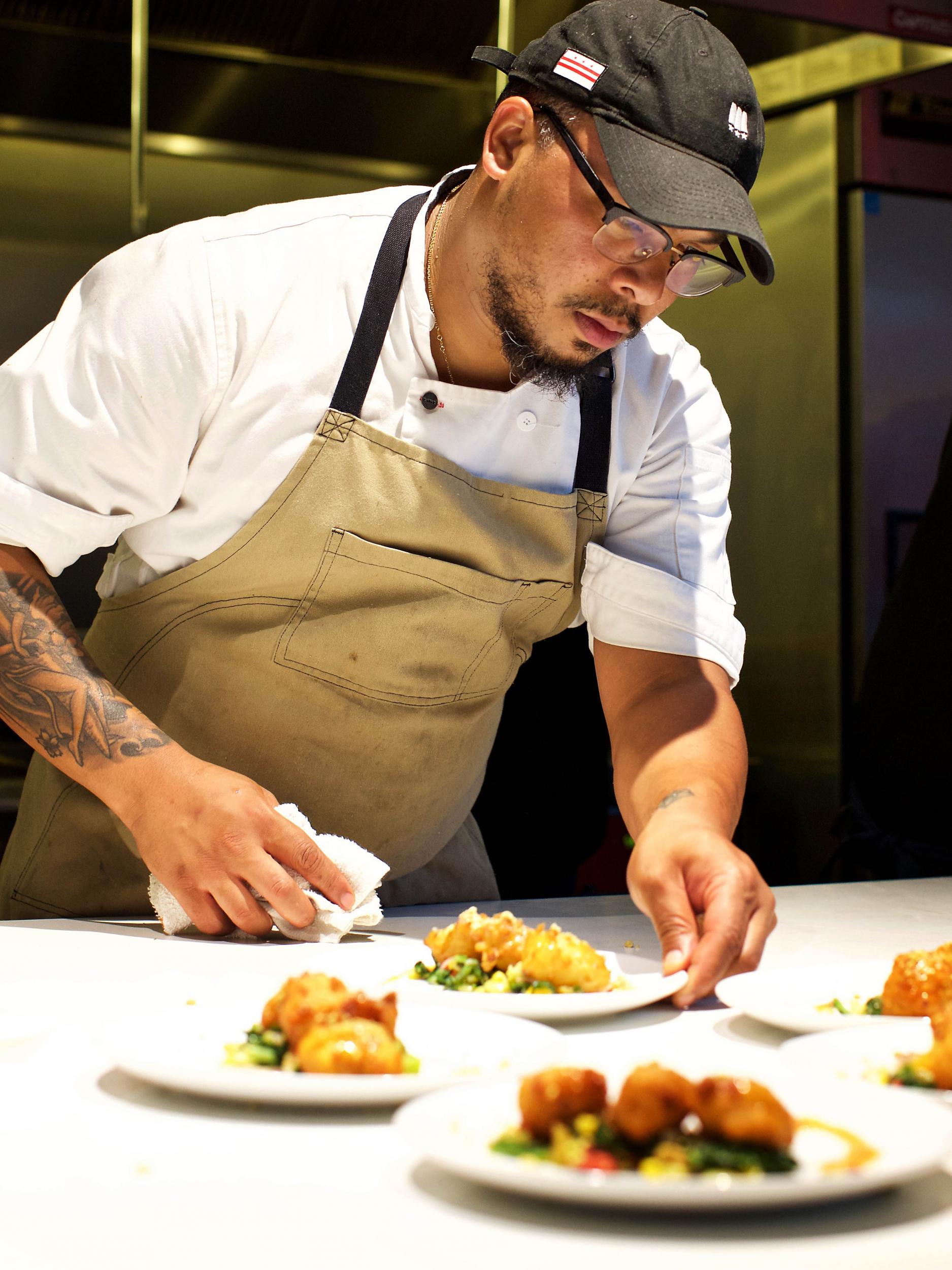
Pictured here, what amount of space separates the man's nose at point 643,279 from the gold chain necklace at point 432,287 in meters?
0.24

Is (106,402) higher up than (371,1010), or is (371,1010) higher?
(106,402)

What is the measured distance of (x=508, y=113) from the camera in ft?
5.01

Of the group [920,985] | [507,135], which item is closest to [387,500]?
[507,135]

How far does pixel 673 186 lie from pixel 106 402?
64cm

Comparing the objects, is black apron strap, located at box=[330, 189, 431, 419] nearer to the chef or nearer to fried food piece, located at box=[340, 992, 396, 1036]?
the chef

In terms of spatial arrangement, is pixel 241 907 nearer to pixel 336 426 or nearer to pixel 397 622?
pixel 397 622

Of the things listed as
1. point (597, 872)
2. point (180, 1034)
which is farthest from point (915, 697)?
point (180, 1034)

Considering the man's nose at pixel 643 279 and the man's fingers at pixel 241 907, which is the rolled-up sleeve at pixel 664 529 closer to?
the man's nose at pixel 643 279

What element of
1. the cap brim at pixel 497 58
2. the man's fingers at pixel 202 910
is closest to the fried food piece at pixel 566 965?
the man's fingers at pixel 202 910

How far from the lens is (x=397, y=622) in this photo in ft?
5.31

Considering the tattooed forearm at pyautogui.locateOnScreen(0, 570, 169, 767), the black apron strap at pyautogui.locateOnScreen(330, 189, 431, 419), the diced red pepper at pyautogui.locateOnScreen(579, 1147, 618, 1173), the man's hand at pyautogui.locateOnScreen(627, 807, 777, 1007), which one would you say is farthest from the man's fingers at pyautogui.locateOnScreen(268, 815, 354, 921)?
the diced red pepper at pyautogui.locateOnScreen(579, 1147, 618, 1173)

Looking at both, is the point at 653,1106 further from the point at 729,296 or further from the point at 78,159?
the point at 729,296

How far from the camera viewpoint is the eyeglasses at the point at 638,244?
1.43 m

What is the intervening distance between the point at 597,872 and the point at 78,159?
85.0 inches
